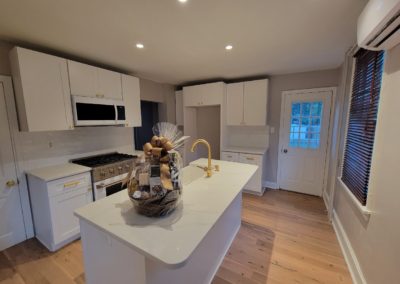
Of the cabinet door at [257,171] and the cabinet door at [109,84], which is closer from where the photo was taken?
the cabinet door at [109,84]

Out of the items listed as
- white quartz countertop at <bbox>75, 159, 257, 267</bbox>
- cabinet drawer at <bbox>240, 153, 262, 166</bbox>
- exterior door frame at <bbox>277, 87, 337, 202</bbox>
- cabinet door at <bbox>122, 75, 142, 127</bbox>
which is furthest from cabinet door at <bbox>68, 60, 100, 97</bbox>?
exterior door frame at <bbox>277, 87, 337, 202</bbox>

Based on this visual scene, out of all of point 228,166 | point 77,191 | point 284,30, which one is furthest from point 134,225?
point 284,30

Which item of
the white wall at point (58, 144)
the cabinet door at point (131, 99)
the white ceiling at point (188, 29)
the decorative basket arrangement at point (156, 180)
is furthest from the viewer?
the cabinet door at point (131, 99)

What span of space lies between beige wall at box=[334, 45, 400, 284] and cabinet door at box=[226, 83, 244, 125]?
2269 millimetres

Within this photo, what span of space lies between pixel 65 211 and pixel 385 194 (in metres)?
3.03

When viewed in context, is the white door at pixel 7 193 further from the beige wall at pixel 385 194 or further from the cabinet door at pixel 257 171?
the beige wall at pixel 385 194

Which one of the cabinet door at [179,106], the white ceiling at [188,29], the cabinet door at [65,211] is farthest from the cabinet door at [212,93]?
the cabinet door at [65,211]

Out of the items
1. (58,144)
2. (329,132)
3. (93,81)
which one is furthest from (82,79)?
(329,132)

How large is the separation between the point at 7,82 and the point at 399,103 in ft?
11.7

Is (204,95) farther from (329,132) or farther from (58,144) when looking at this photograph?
(58,144)

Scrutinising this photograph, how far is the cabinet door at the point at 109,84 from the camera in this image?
252 centimetres

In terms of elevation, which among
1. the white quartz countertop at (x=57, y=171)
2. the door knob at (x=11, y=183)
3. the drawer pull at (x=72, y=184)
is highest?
the white quartz countertop at (x=57, y=171)

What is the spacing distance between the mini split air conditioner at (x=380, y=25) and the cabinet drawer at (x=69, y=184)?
2956 mm

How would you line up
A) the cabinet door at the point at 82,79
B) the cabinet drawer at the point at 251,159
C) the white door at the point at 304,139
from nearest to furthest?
the cabinet door at the point at 82,79
the white door at the point at 304,139
the cabinet drawer at the point at 251,159
